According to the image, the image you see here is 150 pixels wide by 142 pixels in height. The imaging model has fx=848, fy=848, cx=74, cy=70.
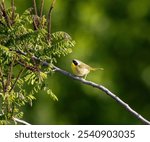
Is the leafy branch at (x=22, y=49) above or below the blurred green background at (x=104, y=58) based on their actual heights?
below

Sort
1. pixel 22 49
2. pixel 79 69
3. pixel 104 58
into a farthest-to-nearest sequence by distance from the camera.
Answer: pixel 104 58
pixel 79 69
pixel 22 49

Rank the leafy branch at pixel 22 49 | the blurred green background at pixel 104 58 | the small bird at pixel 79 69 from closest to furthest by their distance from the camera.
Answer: the leafy branch at pixel 22 49 → the small bird at pixel 79 69 → the blurred green background at pixel 104 58

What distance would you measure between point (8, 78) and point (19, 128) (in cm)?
67

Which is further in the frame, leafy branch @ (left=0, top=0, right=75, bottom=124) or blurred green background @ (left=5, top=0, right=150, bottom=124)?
blurred green background @ (left=5, top=0, right=150, bottom=124)

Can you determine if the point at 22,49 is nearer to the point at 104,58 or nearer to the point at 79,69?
the point at 79,69

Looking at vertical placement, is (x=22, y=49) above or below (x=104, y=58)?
below

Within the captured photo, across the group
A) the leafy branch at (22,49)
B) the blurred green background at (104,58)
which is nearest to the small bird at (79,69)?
the leafy branch at (22,49)

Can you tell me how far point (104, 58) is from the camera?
1073 centimetres

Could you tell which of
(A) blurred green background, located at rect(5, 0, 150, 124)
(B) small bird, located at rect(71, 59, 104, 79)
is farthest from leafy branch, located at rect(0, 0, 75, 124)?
(A) blurred green background, located at rect(5, 0, 150, 124)

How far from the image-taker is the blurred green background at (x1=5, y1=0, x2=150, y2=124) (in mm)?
10508

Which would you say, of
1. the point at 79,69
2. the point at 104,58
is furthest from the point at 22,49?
the point at 104,58

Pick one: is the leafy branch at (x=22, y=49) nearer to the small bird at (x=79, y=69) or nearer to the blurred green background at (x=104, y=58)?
the small bird at (x=79, y=69)

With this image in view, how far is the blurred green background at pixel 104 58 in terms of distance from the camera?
10508mm

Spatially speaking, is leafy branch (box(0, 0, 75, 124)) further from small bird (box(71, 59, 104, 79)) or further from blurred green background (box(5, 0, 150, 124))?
blurred green background (box(5, 0, 150, 124))
